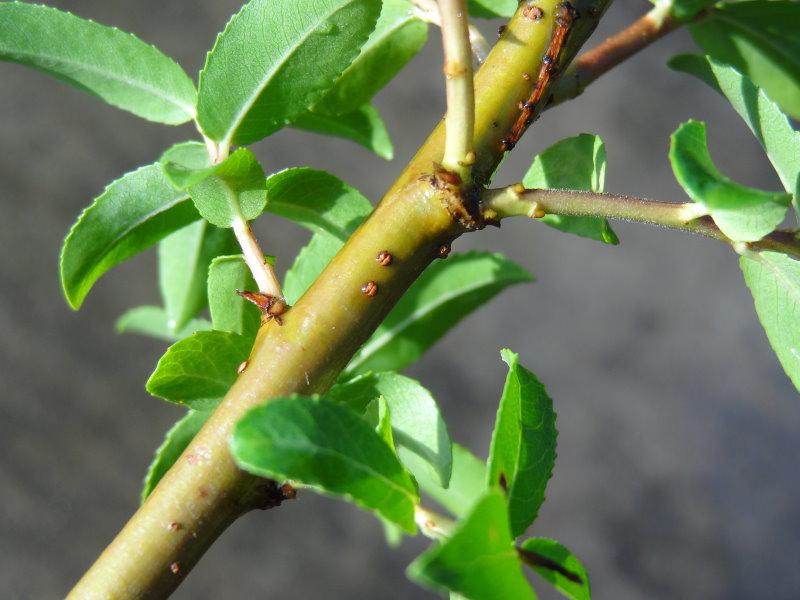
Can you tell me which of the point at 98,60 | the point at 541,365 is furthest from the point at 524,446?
the point at 541,365

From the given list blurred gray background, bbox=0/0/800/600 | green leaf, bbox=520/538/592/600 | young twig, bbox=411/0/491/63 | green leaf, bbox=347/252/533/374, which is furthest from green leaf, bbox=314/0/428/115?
blurred gray background, bbox=0/0/800/600

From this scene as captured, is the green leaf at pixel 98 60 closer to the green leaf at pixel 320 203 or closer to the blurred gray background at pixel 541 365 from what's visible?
the green leaf at pixel 320 203

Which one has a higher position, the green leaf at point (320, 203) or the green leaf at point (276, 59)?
the green leaf at point (276, 59)

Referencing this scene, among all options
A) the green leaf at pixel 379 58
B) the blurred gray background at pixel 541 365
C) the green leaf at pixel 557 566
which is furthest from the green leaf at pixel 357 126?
the blurred gray background at pixel 541 365

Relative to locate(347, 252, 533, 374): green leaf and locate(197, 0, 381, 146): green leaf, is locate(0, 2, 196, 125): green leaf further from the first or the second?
locate(347, 252, 533, 374): green leaf

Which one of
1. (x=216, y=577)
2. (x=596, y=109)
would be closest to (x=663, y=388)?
(x=596, y=109)

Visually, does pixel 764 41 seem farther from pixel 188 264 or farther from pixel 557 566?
pixel 188 264
